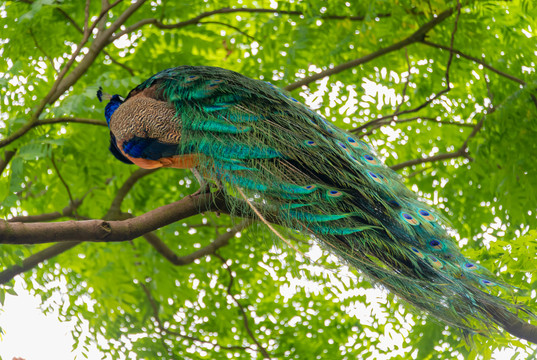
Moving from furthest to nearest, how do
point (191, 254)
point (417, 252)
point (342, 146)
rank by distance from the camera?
point (191, 254), point (342, 146), point (417, 252)

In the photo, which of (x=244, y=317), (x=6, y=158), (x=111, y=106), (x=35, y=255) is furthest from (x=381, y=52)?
(x=35, y=255)

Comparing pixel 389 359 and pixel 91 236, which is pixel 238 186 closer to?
pixel 91 236

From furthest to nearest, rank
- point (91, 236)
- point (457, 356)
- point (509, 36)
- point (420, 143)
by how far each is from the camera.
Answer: point (420, 143) < point (509, 36) < point (457, 356) < point (91, 236)

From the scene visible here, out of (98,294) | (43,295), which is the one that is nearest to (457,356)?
(98,294)

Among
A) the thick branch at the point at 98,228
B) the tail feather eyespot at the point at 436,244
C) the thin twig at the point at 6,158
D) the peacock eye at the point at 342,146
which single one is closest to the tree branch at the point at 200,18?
the thin twig at the point at 6,158

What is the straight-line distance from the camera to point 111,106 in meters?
4.36

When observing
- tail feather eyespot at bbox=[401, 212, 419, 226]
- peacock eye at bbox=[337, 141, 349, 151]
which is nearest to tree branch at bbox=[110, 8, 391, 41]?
peacock eye at bbox=[337, 141, 349, 151]

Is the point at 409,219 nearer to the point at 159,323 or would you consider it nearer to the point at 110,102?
the point at 110,102

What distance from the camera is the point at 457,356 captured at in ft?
14.5

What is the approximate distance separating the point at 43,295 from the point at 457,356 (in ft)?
11.6

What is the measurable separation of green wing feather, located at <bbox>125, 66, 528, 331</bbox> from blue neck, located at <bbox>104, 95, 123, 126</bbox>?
0.68 meters

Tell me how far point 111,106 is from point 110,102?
0.19 ft

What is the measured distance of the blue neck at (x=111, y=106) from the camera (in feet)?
14.1

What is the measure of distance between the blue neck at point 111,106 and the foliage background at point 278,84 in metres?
0.11
